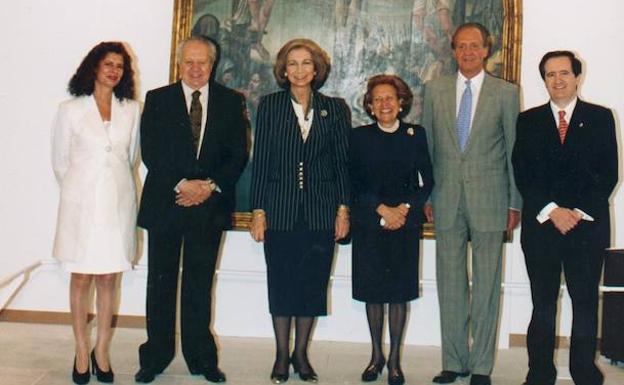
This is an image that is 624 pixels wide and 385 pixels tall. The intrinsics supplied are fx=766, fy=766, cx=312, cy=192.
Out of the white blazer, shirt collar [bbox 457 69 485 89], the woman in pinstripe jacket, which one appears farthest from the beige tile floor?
shirt collar [bbox 457 69 485 89]

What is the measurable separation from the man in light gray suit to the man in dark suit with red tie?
0.50ft

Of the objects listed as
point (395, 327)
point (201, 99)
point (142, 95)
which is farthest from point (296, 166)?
point (142, 95)

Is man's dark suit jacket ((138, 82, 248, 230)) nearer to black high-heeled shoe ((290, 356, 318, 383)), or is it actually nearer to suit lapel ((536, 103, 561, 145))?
black high-heeled shoe ((290, 356, 318, 383))

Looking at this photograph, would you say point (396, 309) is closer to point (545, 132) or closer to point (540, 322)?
point (540, 322)

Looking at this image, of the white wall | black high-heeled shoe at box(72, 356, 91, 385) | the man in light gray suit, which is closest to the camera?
black high-heeled shoe at box(72, 356, 91, 385)

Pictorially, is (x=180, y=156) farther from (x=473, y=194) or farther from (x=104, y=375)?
(x=473, y=194)

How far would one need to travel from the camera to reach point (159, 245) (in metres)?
3.90

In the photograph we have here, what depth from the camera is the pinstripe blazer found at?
12.8 ft

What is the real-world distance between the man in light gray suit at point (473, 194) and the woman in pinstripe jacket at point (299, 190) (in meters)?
0.53

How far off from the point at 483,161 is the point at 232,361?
186 cm

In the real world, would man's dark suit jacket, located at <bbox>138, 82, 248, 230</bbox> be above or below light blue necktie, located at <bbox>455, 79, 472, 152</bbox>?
below

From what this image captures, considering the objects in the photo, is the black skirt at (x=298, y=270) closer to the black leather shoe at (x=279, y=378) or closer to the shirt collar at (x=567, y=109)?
the black leather shoe at (x=279, y=378)

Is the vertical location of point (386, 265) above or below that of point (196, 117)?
below

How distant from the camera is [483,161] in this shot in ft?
12.8
